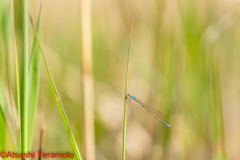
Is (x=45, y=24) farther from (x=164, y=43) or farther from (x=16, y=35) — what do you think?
(x=16, y=35)

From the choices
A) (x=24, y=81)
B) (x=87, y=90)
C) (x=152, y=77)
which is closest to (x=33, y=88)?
(x=24, y=81)

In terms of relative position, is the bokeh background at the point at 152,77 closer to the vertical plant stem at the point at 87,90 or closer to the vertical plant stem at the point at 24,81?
the vertical plant stem at the point at 87,90

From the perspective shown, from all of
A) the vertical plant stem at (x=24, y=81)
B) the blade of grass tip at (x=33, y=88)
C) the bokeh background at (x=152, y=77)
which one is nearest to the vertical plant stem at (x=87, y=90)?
the bokeh background at (x=152, y=77)

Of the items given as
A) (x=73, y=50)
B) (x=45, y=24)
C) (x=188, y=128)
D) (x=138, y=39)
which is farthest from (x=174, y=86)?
(x=45, y=24)

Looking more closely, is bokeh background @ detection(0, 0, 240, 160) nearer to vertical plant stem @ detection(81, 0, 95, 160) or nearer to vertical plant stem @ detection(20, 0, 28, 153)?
vertical plant stem @ detection(81, 0, 95, 160)

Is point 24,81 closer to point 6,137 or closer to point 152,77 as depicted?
point 6,137

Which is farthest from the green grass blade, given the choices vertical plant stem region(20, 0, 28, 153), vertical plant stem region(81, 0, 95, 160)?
vertical plant stem region(81, 0, 95, 160)
